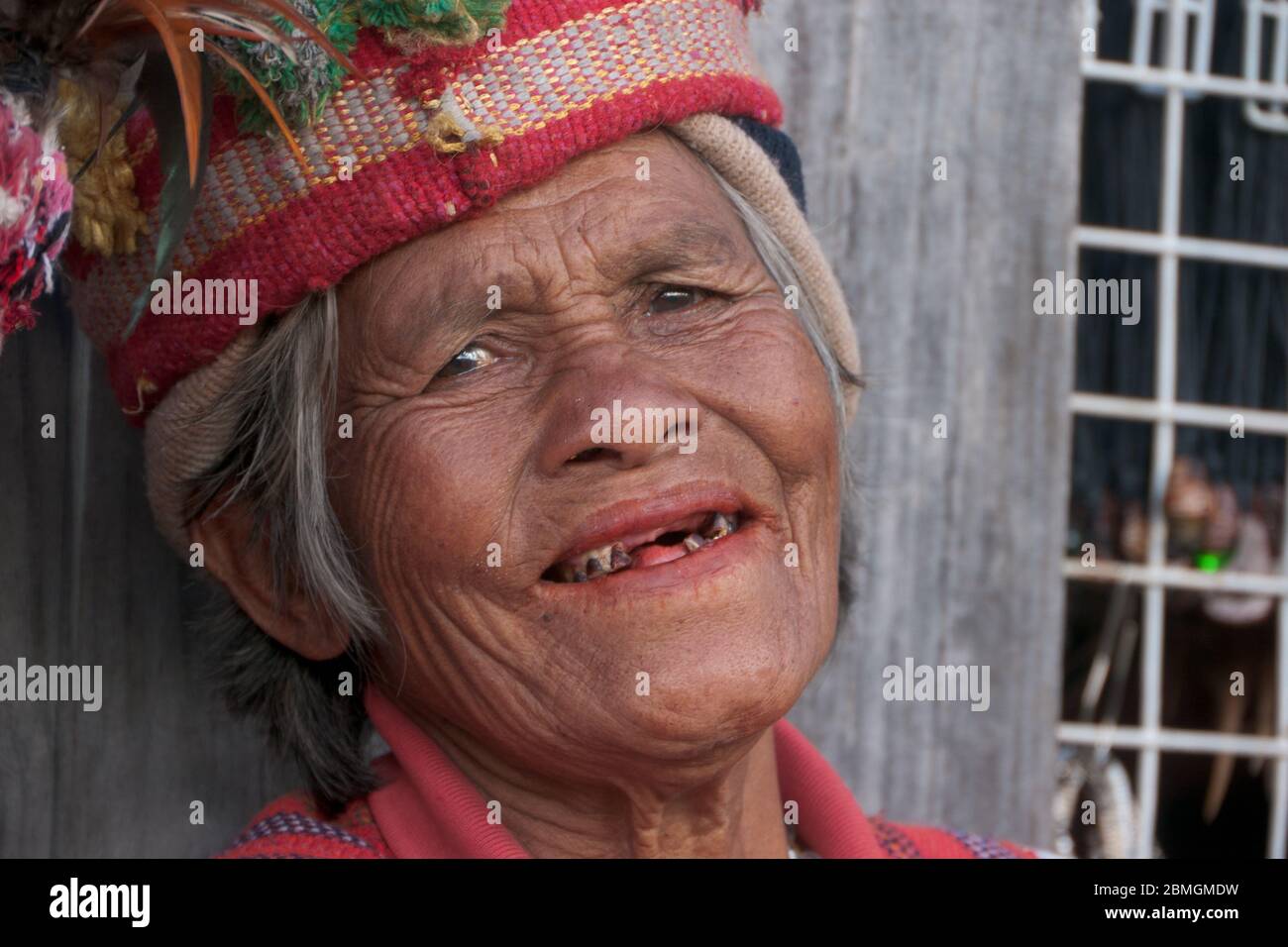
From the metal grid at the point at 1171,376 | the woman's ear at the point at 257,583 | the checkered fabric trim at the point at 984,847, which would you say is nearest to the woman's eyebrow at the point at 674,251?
the woman's ear at the point at 257,583

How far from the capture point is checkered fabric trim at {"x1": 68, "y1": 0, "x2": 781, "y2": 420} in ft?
6.40

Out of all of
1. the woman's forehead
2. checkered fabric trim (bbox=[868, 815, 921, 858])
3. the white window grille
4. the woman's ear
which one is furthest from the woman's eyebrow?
the white window grille

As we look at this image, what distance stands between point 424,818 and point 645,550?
21.2 inches

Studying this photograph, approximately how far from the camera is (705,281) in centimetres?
210

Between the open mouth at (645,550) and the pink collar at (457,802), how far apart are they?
368mm

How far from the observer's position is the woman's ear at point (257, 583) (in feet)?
7.28

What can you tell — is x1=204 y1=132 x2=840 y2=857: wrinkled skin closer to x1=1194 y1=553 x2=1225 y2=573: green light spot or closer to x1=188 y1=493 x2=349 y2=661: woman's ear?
x1=188 y1=493 x2=349 y2=661: woman's ear

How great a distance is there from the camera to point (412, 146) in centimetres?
195
